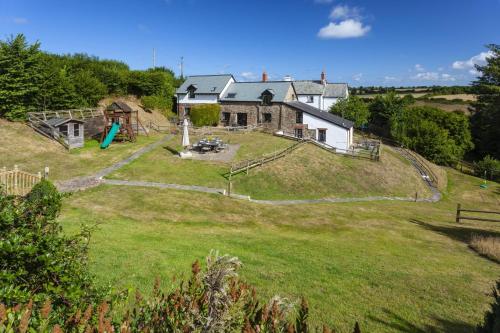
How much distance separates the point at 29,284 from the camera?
4.42 meters

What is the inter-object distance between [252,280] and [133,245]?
482 cm

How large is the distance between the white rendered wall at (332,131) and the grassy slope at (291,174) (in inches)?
210

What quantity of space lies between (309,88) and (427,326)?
59.7 metres

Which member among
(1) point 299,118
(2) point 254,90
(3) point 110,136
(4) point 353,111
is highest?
(2) point 254,90

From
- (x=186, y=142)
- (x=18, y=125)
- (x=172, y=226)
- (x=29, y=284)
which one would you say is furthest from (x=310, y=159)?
(x=29, y=284)

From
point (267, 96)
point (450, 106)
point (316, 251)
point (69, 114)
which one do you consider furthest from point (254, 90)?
point (450, 106)

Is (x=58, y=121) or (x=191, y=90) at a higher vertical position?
(x=191, y=90)

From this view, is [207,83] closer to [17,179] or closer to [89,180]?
[89,180]

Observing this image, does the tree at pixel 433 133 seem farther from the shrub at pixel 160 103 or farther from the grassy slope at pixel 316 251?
the shrub at pixel 160 103

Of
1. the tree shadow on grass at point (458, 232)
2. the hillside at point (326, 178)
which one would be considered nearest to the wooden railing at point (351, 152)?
the hillside at point (326, 178)

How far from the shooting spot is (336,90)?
65812mm

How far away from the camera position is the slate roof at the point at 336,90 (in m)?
64.5

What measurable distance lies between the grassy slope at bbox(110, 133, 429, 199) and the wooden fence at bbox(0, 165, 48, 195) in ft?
24.7

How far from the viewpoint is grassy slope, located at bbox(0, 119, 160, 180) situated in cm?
2509
